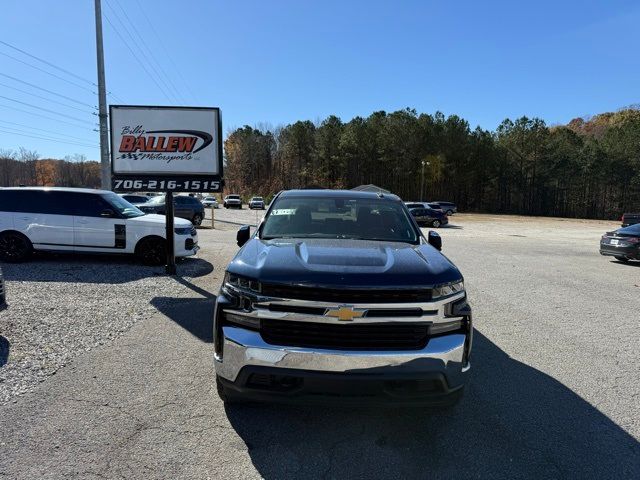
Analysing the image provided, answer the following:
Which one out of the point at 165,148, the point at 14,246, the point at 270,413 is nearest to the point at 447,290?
the point at 270,413

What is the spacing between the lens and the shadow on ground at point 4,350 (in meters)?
4.33

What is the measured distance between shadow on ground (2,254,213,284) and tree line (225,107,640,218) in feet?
194

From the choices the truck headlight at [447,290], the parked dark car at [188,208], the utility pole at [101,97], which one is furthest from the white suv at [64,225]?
the parked dark car at [188,208]

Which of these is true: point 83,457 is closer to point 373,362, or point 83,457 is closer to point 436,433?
point 373,362

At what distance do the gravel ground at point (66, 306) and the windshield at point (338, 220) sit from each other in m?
2.55

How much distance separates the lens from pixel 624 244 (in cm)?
1317

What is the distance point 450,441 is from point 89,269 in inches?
339

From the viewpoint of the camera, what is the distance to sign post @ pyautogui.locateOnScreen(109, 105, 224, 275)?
916 cm

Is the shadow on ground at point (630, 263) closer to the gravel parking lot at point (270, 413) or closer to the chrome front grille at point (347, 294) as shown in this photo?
the gravel parking lot at point (270, 413)

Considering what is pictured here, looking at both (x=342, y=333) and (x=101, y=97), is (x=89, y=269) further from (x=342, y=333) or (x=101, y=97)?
(x=101, y=97)

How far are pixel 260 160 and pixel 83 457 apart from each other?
94.1 meters

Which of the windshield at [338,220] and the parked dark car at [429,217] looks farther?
the parked dark car at [429,217]

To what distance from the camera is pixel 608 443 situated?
3.10m

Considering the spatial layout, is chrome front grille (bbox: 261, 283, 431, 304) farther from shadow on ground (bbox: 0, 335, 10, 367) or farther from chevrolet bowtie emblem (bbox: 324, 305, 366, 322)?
shadow on ground (bbox: 0, 335, 10, 367)
